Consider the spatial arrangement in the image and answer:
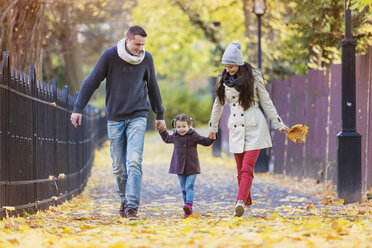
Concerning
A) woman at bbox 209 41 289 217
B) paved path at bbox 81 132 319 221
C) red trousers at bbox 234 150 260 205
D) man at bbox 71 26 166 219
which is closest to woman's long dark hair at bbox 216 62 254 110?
woman at bbox 209 41 289 217

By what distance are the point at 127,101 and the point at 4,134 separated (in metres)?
1.31

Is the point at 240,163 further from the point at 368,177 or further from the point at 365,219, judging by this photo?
the point at 368,177

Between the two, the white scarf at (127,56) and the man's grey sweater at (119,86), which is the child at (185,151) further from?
the white scarf at (127,56)

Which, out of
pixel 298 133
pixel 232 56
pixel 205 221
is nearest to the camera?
pixel 205 221

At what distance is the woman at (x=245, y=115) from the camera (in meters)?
7.50

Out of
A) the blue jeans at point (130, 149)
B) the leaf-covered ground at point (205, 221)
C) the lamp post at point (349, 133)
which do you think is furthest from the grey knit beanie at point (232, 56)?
the lamp post at point (349, 133)

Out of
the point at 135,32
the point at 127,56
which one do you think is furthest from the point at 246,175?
the point at 135,32

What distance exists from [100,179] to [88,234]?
32.0ft

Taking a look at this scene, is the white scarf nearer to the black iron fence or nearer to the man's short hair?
the man's short hair

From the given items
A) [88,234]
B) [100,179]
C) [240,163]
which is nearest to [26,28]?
[100,179]

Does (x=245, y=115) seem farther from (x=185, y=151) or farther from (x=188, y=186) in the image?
(x=188, y=186)

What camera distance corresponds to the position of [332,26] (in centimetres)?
1283

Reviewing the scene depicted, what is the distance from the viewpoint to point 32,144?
7.97 meters

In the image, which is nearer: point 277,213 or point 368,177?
point 277,213
